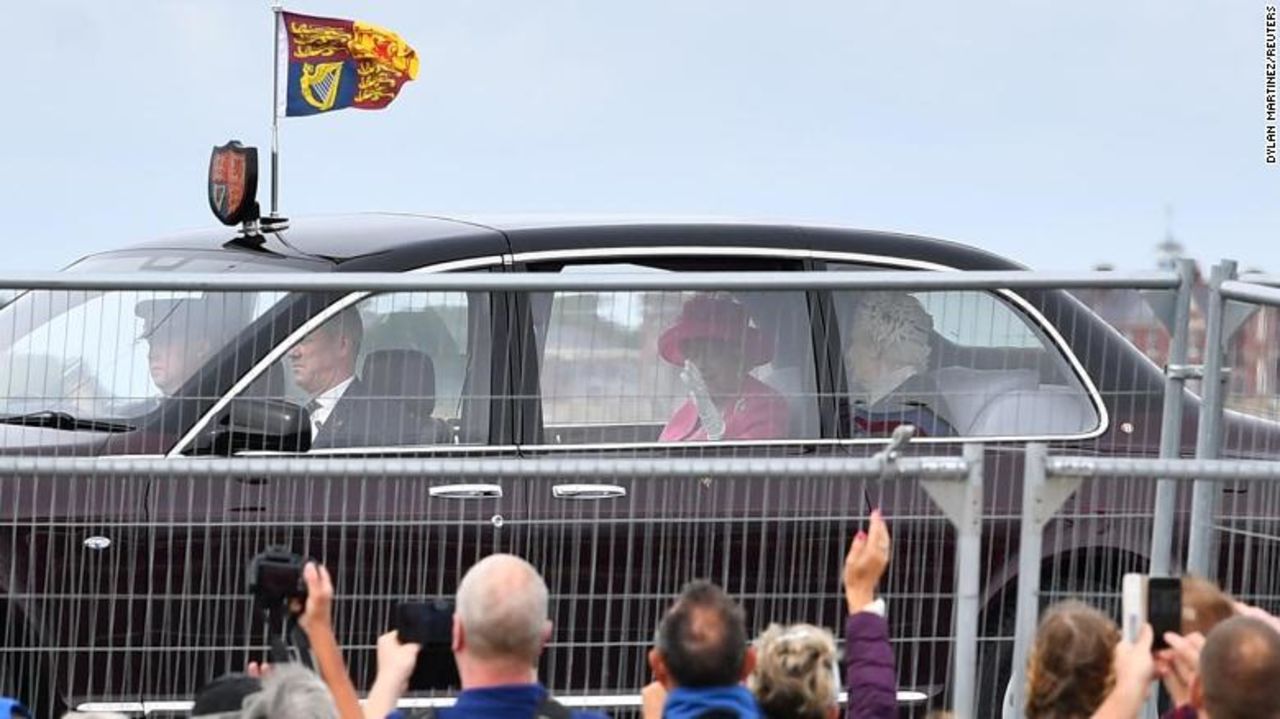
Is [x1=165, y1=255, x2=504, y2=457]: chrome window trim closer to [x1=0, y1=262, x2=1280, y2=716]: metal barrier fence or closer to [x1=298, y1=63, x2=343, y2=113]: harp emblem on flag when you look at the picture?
[x1=0, y1=262, x2=1280, y2=716]: metal barrier fence

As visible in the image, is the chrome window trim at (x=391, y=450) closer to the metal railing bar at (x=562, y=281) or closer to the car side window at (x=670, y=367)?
the car side window at (x=670, y=367)

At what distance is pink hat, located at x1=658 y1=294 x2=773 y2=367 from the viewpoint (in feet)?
27.7

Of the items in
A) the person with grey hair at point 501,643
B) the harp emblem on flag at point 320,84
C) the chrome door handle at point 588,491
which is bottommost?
the person with grey hair at point 501,643

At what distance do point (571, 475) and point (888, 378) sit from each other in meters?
1.99

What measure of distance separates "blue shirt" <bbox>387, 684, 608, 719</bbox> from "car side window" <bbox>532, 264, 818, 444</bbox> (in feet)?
8.47

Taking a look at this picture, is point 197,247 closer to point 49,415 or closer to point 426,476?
point 49,415

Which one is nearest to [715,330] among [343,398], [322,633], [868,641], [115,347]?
[343,398]

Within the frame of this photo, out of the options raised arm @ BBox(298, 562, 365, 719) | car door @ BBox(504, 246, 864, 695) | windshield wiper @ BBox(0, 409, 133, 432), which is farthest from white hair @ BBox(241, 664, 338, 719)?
windshield wiper @ BBox(0, 409, 133, 432)

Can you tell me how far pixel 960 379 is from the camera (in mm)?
8695

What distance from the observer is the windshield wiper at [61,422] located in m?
8.23

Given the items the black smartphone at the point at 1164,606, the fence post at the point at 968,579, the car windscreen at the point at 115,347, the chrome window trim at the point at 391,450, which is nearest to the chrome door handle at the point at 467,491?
the chrome window trim at the point at 391,450

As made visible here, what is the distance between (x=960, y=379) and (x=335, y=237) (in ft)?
7.27

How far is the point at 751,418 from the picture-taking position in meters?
8.74

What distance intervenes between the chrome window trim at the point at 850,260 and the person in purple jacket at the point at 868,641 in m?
1.97
